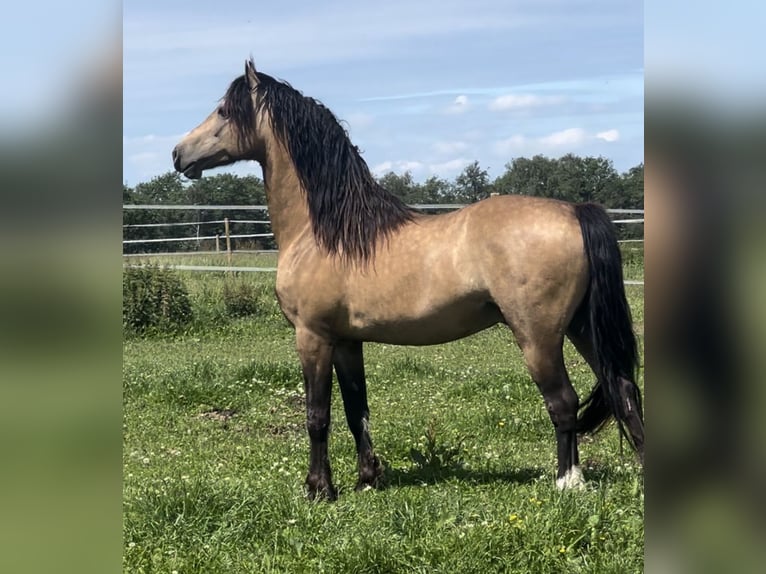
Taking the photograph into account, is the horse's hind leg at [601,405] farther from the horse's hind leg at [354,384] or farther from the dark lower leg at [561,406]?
the horse's hind leg at [354,384]

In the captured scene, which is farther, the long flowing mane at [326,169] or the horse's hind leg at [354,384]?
the horse's hind leg at [354,384]

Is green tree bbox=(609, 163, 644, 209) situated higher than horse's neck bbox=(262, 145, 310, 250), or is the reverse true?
green tree bbox=(609, 163, 644, 209)

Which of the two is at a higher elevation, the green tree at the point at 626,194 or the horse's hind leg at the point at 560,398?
the green tree at the point at 626,194

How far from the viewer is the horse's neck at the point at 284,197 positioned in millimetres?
4344

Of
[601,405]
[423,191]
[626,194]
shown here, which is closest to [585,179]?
[626,194]

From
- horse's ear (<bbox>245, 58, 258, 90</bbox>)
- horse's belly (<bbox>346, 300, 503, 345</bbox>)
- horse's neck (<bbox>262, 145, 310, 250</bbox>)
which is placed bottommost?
horse's belly (<bbox>346, 300, 503, 345</bbox>)

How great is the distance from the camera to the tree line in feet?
34.6

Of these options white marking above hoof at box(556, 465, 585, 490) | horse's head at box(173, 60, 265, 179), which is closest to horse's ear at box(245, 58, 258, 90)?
horse's head at box(173, 60, 265, 179)

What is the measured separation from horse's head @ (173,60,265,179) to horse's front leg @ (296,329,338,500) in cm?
112

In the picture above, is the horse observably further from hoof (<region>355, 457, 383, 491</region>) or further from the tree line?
the tree line

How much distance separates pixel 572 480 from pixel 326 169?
2141mm

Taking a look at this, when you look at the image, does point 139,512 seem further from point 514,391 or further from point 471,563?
point 514,391

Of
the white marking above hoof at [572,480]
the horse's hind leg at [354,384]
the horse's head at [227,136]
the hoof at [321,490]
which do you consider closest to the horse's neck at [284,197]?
the horse's head at [227,136]
